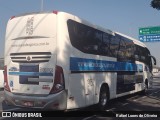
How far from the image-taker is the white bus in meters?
9.45

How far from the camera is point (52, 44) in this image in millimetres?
9586

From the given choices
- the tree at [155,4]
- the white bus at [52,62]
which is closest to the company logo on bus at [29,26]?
the white bus at [52,62]

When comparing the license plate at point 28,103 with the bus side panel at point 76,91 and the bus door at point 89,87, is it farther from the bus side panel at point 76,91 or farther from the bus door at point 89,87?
the bus door at point 89,87

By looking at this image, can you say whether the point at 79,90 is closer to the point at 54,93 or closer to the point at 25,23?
the point at 54,93

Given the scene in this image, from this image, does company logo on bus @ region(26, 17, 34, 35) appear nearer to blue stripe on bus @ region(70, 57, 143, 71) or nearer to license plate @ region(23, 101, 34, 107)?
blue stripe on bus @ region(70, 57, 143, 71)

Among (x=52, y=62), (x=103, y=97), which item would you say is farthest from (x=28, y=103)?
(x=103, y=97)

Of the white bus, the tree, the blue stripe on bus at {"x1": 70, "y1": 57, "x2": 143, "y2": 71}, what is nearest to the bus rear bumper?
the white bus

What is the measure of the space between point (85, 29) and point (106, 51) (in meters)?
2.08

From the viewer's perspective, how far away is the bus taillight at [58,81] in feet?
30.6

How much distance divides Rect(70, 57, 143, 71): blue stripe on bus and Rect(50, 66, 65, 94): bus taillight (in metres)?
0.52

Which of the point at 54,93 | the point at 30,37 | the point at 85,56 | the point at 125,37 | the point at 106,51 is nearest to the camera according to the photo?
the point at 54,93

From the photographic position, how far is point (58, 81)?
9359 millimetres

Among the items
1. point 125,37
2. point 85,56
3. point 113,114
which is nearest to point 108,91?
point 113,114

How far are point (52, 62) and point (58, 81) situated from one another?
62 centimetres
